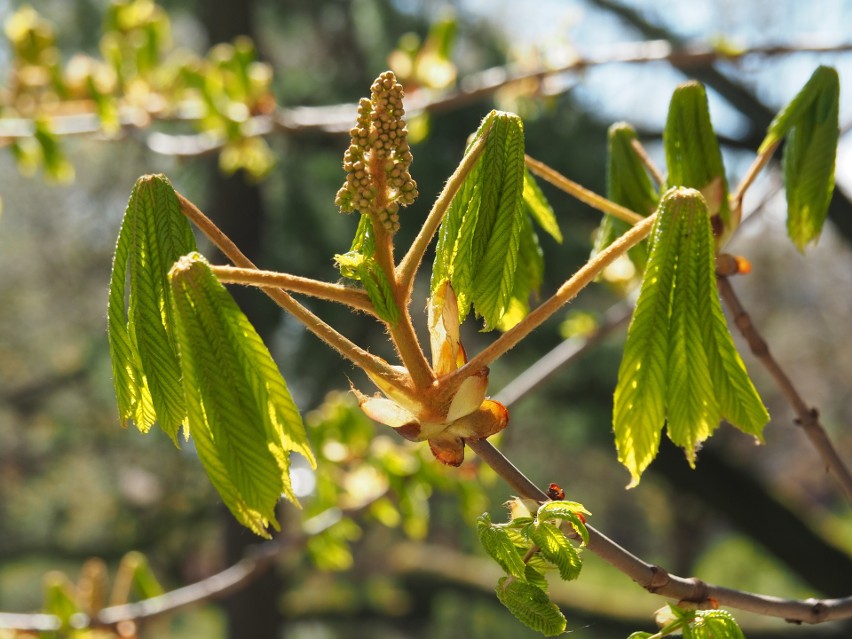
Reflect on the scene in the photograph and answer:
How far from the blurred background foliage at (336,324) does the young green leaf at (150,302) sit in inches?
23.3

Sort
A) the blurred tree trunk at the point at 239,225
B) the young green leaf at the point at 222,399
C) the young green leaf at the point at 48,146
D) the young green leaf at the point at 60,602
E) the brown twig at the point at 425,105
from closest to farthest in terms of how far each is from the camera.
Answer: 1. the young green leaf at the point at 222,399
2. the young green leaf at the point at 60,602
3. the brown twig at the point at 425,105
4. the young green leaf at the point at 48,146
5. the blurred tree trunk at the point at 239,225

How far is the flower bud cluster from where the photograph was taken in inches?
11.0

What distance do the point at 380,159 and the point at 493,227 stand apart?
0.05 metres

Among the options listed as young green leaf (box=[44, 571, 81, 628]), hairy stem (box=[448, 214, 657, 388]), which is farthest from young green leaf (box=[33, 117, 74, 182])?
hairy stem (box=[448, 214, 657, 388])

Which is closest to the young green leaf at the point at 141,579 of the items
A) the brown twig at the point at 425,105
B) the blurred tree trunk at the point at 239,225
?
the brown twig at the point at 425,105

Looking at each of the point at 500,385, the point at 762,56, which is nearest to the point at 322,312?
the point at 500,385

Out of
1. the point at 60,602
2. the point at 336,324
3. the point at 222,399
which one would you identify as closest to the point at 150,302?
the point at 222,399

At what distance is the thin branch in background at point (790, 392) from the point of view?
46cm

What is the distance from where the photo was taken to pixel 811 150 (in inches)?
17.1

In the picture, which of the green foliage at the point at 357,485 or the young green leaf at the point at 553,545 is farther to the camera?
the green foliage at the point at 357,485

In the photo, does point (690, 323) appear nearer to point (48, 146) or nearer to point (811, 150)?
point (811, 150)

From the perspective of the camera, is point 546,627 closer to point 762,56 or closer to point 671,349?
point 671,349

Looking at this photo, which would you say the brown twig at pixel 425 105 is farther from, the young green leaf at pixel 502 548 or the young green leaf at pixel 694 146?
the young green leaf at pixel 502 548

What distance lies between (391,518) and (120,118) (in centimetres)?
64
